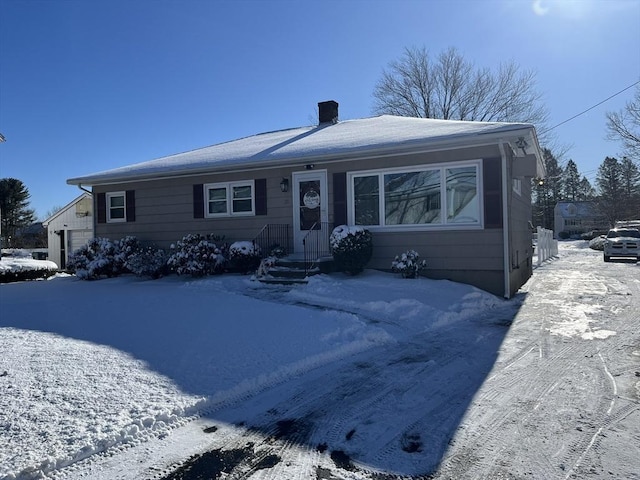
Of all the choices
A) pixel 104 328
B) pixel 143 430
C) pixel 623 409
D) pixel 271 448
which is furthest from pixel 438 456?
pixel 104 328

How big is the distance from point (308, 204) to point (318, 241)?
933mm

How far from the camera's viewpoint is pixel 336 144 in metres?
11.0

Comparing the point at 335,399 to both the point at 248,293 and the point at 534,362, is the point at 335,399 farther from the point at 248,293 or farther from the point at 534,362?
the point at 248,293

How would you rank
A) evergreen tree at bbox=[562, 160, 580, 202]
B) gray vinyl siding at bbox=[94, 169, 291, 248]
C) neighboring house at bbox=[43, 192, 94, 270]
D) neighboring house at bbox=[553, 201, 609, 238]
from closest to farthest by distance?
gray vinyl siding at bbox=[94, 169, 291, 248], neighboring house at bbox=[43, 192, 94, 270], neighboring house at bbox=[553, 201, 609, 238], evergreen tree at bbox=[562, 160, 580, 202]

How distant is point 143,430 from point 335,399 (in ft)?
5.17

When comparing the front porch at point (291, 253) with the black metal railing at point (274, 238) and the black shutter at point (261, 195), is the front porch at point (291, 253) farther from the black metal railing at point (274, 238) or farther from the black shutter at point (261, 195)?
the black shutter at point (261, 195)

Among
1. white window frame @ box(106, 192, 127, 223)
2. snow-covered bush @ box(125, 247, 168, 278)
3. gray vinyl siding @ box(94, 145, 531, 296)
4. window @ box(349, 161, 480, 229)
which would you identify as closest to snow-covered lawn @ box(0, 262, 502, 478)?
gray vinyl siding @ box(94, 145, 531, 296)

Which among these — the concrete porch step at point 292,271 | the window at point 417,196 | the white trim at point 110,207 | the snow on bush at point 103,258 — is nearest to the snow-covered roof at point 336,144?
the white trim at point 110,207

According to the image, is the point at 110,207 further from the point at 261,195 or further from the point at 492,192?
the point at 492,192

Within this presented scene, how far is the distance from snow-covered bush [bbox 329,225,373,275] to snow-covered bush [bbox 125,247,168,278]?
15.0 ft

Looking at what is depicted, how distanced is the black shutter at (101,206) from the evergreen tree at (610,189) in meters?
45.7

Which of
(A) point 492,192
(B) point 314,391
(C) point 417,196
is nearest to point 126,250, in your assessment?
(C) point 417,196

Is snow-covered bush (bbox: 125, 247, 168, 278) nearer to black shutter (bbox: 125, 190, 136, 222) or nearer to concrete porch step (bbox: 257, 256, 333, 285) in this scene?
black shutter (bbox: 125, 190, 136, 222)

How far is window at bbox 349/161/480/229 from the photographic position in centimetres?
969
